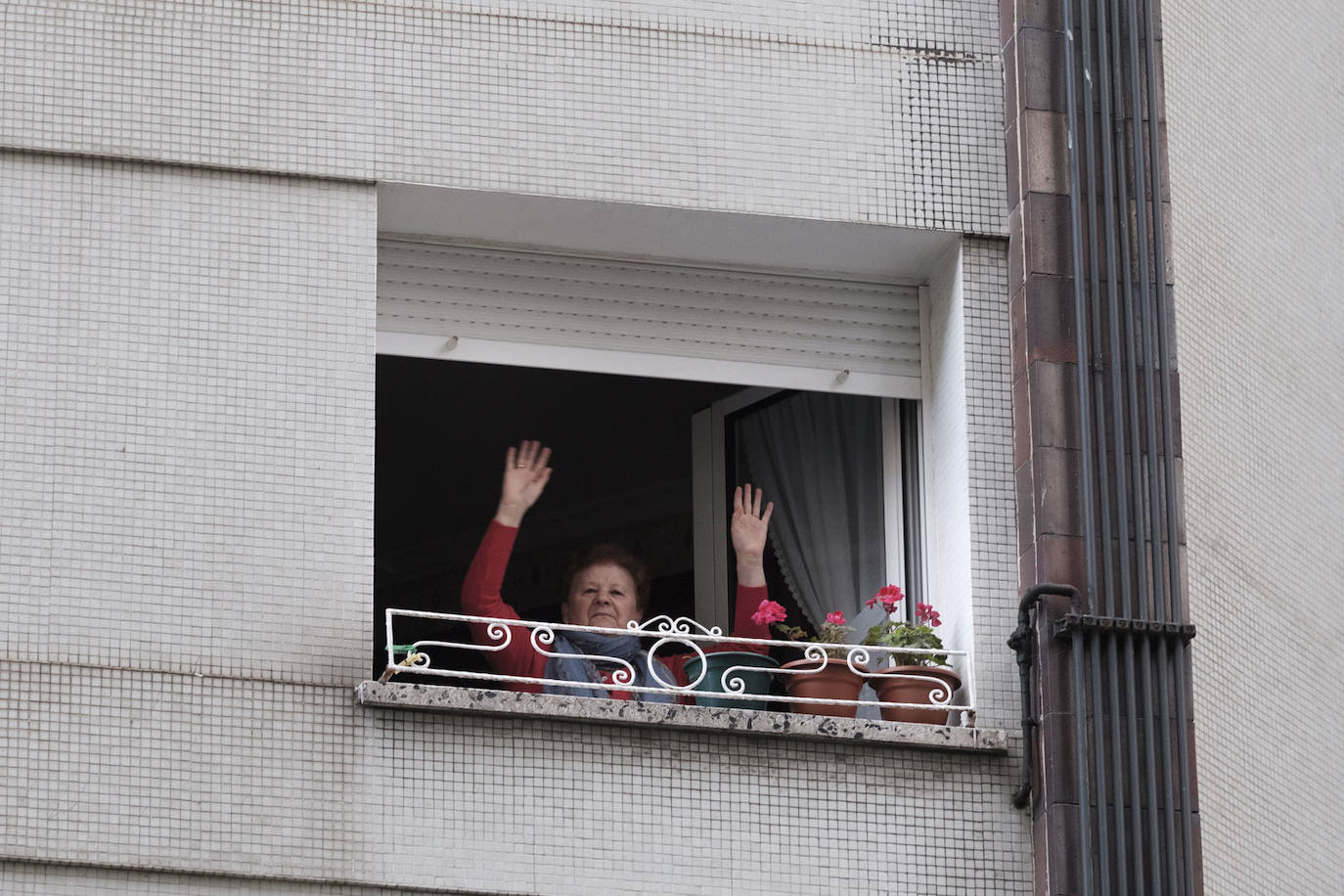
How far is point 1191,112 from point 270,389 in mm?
4185

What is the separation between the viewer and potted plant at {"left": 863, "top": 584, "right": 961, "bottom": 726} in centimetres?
929

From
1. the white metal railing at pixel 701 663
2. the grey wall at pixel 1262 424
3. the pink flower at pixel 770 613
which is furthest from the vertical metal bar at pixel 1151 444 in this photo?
the pink flower at pixel 770 613

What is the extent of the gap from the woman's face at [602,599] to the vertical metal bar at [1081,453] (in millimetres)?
1937

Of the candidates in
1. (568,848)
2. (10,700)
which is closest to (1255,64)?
(568,848)

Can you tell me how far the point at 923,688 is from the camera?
9.30m

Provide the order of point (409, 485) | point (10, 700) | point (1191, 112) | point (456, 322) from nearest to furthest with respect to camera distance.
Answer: point (10, 700)
point (456, 322)
point (1191, 112)
point (409, 485)

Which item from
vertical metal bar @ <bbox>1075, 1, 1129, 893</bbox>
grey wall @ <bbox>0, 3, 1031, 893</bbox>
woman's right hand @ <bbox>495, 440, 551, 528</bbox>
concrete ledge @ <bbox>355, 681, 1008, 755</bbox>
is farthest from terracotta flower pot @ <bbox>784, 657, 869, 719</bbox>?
woman's right hand @ <bbox>495, 440, 551, 528</bbox>

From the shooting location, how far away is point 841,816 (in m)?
8.91

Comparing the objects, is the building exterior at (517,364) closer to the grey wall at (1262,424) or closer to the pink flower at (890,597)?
the grey wall at (1262,424)

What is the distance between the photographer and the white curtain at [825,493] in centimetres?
1041

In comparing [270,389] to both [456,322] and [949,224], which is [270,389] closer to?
[456,322]

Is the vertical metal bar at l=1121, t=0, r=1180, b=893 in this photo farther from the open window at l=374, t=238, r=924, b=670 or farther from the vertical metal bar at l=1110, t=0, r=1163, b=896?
the open window at l=374, t=238, r=924, b=670

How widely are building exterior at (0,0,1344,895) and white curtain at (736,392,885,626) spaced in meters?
0.37

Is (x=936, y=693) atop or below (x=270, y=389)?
below
